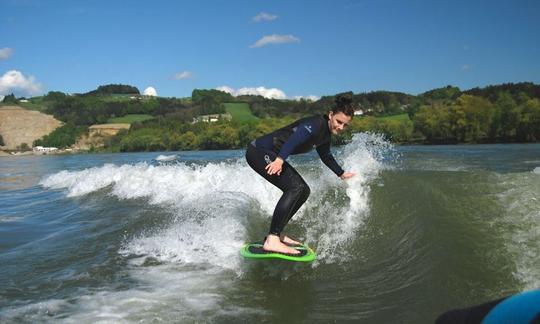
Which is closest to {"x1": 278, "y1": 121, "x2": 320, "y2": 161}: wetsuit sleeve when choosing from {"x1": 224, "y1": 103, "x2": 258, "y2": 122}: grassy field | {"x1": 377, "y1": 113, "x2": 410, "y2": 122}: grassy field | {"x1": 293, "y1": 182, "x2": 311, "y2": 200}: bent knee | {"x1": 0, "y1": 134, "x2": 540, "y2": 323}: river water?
{"x1": 293, "y1": 182, "x2": 311, "y2": 200}: bent knee

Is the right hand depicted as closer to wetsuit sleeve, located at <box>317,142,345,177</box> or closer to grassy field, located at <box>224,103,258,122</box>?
wetsuit sleeve, located at <box>317,142,345,177</box>

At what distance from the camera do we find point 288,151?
19.2 ft

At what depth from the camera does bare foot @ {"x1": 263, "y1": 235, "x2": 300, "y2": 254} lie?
5.98 metres

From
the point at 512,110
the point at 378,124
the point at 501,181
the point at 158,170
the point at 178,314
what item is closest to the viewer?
the point at 178,314

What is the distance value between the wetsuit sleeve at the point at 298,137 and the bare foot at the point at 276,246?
1099 millimetres

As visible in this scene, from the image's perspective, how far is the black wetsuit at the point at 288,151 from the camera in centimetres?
593

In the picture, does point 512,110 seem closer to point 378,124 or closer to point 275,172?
point 378,124

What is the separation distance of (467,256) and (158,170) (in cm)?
1483

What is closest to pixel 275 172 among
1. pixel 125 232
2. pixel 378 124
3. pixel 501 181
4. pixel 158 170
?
pixel 125 232

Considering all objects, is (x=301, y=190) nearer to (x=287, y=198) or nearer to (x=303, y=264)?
(x=287, y=198)

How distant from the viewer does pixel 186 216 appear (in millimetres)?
9406

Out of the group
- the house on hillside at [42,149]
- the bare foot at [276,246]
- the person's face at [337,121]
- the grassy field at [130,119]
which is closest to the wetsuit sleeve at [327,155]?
the person's face at [337,121]

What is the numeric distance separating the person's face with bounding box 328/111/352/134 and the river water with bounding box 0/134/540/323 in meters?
1.96

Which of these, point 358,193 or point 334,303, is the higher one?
point 358,193
